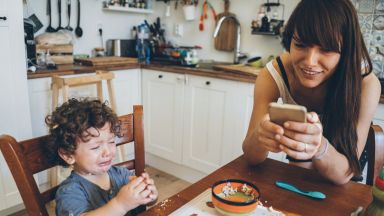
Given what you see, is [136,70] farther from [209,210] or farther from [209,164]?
[209,210]

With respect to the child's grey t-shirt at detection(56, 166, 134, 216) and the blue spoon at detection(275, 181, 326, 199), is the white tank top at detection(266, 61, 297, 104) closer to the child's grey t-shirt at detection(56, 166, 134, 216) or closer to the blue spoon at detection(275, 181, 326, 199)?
the blue spoon at detection(275, 181, 326, 199)

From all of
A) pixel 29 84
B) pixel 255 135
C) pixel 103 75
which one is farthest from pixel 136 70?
pixel 255 135

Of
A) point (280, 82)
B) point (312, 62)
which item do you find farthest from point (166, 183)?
point (312, 62)

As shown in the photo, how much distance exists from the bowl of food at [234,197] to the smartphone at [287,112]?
207 millimetres

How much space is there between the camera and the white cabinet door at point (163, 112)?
8.74 feet

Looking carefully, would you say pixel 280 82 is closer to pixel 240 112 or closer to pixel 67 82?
pixel 240 112

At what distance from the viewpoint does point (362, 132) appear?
1.07 meters

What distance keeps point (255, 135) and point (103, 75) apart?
146 cm

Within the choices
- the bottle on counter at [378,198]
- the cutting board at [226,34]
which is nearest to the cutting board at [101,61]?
the cutting board at [226,34]

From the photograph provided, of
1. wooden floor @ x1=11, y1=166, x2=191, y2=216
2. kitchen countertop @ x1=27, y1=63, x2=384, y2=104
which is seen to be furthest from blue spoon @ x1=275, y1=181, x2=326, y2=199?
wooden floor @ x1=11, y1=166, x2=191, y2=216

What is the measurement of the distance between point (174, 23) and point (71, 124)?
2.50m

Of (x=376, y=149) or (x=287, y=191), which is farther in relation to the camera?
(x=376, y=149)

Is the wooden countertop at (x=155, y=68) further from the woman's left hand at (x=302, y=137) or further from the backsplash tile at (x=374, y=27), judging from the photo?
the woman's left hand at (x=302, y=137)

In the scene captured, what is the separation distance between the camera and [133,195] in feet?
2.66
